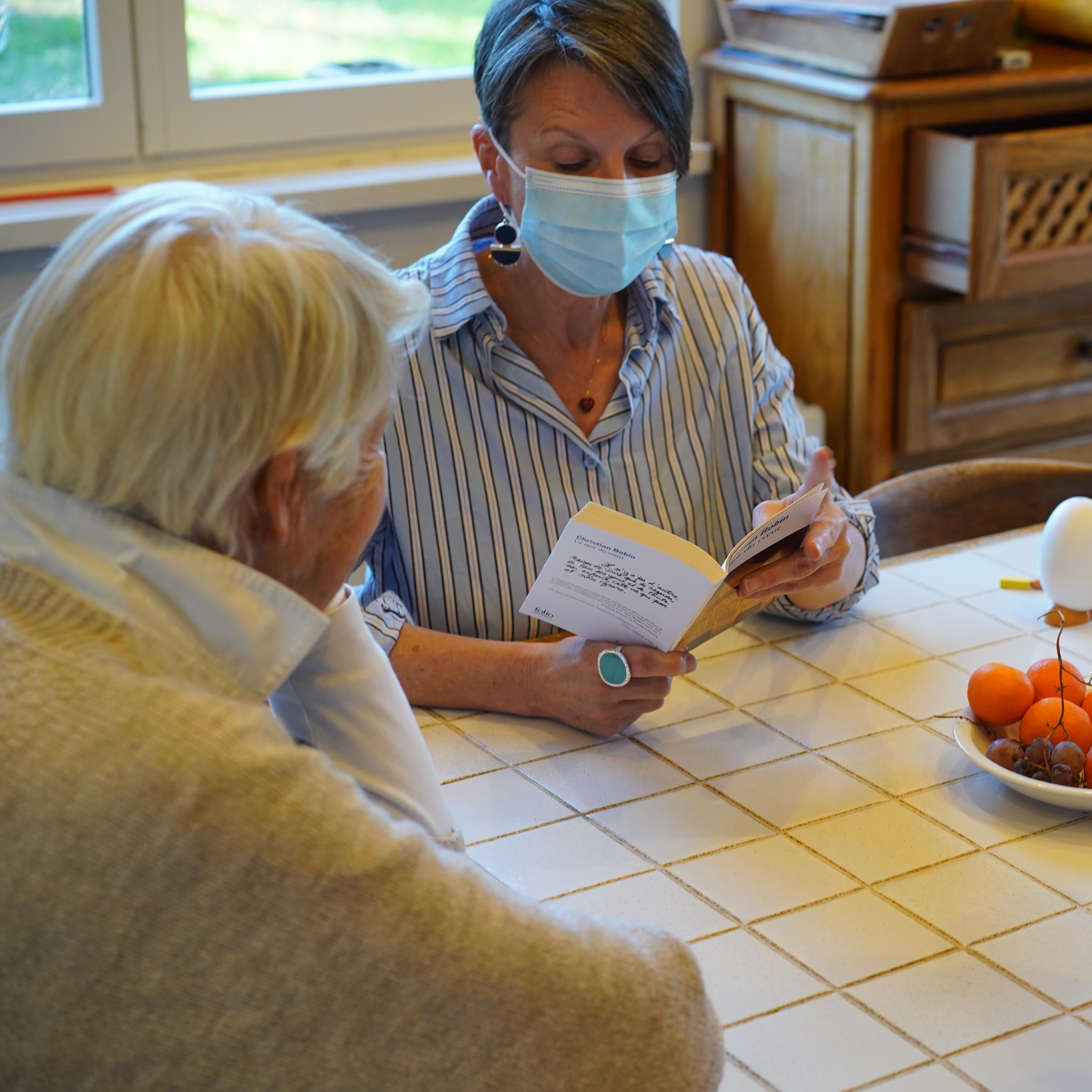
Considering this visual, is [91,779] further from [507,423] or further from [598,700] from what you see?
[507,423]

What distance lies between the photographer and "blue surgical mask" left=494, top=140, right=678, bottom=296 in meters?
1.55

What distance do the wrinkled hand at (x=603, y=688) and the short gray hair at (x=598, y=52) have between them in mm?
608

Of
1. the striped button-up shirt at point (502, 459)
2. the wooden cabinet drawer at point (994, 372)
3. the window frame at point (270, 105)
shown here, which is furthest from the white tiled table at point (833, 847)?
the window frame at point (270, 105)

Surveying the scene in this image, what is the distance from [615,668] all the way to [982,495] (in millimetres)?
953

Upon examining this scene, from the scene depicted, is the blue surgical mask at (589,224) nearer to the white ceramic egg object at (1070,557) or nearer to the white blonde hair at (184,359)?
the white ceramic egg object at (1070,557)

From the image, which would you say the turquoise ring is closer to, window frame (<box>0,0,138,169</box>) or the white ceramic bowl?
the white ceramic bowl

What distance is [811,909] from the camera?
1.06 metres

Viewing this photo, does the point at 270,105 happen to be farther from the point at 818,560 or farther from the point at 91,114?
the point at 818,560

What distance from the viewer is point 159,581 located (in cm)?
78

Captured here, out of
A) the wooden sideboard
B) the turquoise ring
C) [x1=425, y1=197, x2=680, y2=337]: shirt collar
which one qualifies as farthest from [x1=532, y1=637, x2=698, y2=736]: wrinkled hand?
the wooden sideboard

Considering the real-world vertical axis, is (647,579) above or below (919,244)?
below

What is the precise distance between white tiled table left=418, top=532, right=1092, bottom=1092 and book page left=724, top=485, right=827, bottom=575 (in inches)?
7.4

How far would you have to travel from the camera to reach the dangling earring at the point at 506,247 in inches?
63.0

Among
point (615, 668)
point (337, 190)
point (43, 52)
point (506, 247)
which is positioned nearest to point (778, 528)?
point (615, 668)
